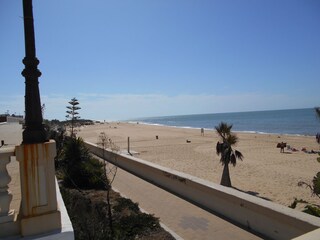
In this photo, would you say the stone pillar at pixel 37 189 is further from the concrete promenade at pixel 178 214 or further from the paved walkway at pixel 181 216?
the paved walkway at pixel 181 216

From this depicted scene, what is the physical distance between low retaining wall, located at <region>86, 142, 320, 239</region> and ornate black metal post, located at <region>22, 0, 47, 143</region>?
3.66m

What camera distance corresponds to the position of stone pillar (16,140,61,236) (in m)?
2.83

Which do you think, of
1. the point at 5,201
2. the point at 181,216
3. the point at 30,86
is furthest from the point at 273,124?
the point at 5,201

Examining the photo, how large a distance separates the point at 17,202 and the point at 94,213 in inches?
55.1

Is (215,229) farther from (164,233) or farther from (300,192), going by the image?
(300,192)

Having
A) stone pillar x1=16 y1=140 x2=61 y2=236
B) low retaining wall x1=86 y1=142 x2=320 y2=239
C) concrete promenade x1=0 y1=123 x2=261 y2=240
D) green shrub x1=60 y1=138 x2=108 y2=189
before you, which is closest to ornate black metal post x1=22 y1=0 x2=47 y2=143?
stone pillar x1=16 y1=140 x2=61 y2=236

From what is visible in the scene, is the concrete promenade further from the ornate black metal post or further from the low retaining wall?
the ornate black metal post

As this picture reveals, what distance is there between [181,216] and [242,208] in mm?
1338

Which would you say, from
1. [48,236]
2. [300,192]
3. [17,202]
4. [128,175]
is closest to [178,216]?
[17,202]

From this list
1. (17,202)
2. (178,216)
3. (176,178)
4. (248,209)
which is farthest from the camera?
(176,178)

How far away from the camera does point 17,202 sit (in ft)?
13.9

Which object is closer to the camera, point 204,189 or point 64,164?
point 204,189

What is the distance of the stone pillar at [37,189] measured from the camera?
283cm

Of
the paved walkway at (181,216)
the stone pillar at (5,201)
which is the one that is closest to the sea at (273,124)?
the paved walkway at (181,216)
